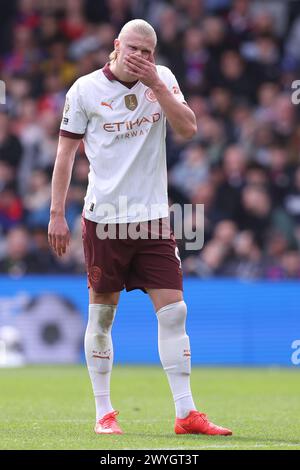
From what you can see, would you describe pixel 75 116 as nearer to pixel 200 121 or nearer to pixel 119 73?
pixel 119 73

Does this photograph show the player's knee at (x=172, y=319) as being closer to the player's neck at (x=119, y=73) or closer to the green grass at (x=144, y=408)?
the green grass at (x=144, y=408)

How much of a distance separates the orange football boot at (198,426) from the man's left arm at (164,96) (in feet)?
5.20

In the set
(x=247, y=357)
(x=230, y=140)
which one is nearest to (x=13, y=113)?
(x=230, y=140)

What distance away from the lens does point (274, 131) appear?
16.0m

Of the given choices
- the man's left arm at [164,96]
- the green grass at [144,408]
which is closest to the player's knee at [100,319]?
the green grass at [144,408]

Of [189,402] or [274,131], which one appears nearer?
[189,402]

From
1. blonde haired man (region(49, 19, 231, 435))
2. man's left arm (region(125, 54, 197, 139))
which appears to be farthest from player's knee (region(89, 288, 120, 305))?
man's left arm (region(125, 54, 197, 139))

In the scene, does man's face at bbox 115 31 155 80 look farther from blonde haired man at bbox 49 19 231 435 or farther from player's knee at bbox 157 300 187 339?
player's knee at bbox 157 300 187 339

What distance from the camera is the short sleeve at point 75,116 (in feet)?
23.1

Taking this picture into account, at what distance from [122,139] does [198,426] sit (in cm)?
169

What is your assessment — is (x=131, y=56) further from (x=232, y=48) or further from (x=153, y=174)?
(x=232, y=48)

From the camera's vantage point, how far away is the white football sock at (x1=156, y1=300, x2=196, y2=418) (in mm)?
6945

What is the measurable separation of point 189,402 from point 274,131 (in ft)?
31.1

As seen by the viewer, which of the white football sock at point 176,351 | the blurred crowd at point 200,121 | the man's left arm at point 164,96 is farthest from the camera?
the blurred crowd at point 200,121
